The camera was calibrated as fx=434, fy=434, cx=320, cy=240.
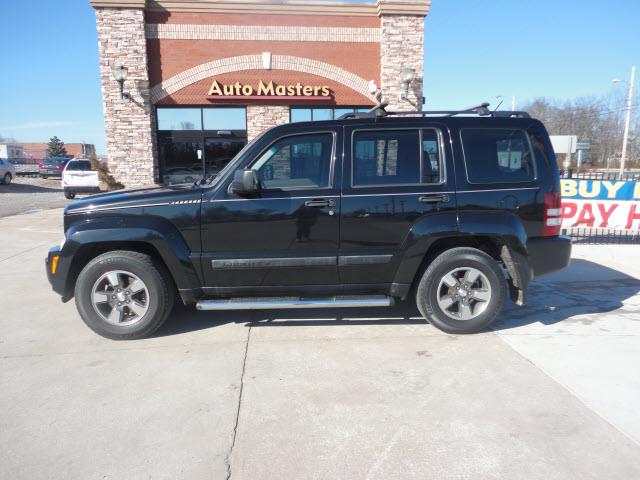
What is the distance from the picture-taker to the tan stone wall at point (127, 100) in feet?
42.1

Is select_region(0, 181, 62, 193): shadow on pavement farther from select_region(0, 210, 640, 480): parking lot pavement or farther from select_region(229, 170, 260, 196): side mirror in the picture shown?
select_region(229, 170, 260, 196): side mirror

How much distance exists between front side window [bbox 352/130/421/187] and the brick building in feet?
33.4

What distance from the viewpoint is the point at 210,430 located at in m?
2.75

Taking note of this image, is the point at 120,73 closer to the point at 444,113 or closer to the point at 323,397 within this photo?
the point at 444,113

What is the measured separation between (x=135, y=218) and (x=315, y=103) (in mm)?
11025

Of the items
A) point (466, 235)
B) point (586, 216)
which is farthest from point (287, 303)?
point (586, 216)

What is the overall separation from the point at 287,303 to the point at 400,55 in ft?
39.1

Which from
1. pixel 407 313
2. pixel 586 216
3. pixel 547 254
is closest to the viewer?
pixel 547 254

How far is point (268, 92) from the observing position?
13586 mm

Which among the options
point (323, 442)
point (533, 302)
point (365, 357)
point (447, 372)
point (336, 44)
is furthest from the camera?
point (336, 44)

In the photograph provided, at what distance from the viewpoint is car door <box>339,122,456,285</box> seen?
13.1 ft

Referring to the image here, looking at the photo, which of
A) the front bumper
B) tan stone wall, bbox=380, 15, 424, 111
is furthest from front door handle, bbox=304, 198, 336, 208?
tan stone wall, bbox=380, 15, 424, 111

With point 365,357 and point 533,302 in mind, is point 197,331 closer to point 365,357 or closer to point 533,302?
point 365,357

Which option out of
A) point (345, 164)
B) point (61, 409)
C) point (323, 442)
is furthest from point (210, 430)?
point (345, 164)
